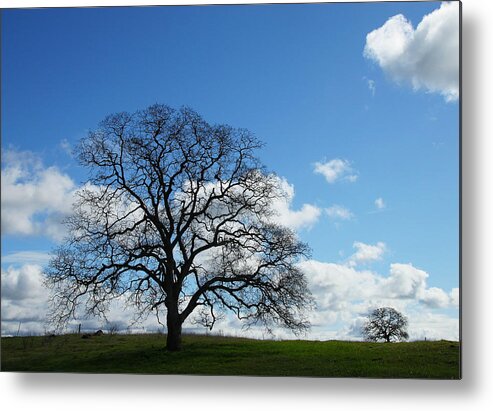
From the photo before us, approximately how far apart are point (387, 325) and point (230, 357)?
166 centimetres

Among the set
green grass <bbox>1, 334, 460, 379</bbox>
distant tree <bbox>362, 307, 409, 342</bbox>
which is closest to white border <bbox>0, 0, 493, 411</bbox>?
green grass <bbox>1, 334, 460, 379</bbox>

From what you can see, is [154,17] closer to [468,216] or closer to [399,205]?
[399,205]

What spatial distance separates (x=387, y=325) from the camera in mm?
8328

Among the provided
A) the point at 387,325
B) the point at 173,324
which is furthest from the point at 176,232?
the point at 387,325

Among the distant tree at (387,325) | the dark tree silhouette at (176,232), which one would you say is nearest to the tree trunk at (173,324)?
the dark tree silhouette at (176,232)

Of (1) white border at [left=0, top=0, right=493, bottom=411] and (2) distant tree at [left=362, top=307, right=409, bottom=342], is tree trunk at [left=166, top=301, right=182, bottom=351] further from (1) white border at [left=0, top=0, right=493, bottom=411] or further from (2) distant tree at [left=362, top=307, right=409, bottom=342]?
(2) distant tree at [left=362, top=307, right=409, bottom=342]

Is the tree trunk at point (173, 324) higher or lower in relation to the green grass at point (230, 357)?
higher

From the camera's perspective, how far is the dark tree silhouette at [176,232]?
29.6 ft

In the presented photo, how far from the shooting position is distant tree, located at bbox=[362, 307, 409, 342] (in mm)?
8336

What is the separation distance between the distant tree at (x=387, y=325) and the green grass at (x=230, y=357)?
11cm

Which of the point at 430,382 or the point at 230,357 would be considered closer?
the point at 430,382

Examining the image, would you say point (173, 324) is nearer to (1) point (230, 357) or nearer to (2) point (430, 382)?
(1) point (230, 357)

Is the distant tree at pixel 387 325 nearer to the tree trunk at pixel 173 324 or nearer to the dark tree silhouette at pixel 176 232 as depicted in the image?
the dark tree silhouette at pixel 176 232

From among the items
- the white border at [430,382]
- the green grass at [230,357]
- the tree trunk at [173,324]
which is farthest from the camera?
the tree trunk at [173,324]
